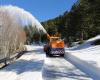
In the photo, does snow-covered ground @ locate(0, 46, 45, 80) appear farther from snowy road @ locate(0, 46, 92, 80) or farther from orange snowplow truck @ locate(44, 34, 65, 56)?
orange snowplow truck @ locate(44, 34, 65, 56)

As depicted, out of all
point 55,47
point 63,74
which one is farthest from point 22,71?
point 55,47

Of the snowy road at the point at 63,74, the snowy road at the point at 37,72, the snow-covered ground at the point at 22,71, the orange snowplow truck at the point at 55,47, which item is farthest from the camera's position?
the orange snowplow truck at the point at 55,47

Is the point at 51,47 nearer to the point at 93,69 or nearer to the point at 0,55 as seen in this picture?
the point at 0,55

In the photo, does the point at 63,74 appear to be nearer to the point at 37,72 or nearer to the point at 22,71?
the point at 37,72

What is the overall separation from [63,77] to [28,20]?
4.67 meters

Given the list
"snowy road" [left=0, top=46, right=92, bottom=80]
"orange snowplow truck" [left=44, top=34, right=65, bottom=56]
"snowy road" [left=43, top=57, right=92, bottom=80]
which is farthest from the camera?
"orange snowplow truck" [left=44, top=34, right=65, bottom=56]

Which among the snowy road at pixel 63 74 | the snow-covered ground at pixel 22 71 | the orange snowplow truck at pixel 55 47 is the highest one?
the orange snowplow truck at pixel 55 47

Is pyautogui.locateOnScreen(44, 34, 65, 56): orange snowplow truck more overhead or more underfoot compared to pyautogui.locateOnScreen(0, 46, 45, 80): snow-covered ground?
more overhead

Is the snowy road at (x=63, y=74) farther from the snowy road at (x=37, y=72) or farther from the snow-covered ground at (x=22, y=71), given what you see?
the snow-covered ground at (x=22, y=71)

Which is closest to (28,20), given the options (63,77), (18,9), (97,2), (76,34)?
(18,9)

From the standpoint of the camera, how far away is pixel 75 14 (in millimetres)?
82500

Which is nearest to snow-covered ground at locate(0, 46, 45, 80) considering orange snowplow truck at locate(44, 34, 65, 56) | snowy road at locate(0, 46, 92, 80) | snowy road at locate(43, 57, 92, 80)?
snowy road at locate(0, 46, 92, 80)

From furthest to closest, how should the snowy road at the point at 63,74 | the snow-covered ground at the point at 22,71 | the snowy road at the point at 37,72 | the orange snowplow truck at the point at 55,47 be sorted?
the orange snowplow truck at the point at 55,47
the snowy road at the point at 63,74
the snowy road at the point at 37,72
the snow-covered ground at the point at 22,71

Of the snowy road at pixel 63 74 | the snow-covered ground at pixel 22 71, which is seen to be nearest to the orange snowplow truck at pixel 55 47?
the snowy road at pixel 63 74
